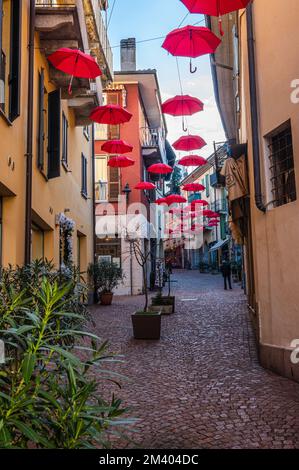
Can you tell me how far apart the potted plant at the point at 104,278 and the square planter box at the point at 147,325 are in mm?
7625

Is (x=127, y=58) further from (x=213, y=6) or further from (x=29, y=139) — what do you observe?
(x=213, y=6)

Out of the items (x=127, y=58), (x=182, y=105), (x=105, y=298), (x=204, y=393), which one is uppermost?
(x=127, y=58)

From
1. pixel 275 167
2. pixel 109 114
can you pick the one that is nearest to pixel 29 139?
pixel 109 114

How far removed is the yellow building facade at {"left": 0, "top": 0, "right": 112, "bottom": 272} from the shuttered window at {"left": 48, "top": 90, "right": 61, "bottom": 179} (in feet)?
0.08

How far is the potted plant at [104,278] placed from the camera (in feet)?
54.2

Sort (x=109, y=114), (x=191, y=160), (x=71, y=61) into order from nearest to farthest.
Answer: (x=71, y=61)
(x=109, y=114)
(x=191, y=160)

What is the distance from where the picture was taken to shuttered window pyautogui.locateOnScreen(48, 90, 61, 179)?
10.0m

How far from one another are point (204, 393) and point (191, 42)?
6592 millimetres

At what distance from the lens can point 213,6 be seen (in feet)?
21.5

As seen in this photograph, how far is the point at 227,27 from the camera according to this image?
12141mm

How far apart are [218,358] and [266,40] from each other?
525 centimetres

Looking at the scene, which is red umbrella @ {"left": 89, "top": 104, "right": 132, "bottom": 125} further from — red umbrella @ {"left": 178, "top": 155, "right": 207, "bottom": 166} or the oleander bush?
the oleander bush
